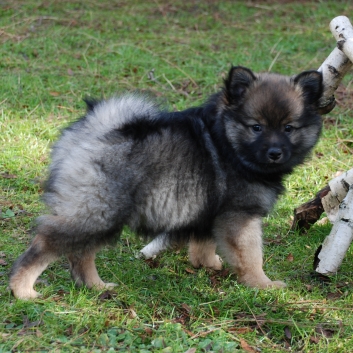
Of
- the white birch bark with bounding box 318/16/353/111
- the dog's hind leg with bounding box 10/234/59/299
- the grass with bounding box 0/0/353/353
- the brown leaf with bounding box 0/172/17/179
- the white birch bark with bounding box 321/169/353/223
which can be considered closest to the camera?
the grass with bounding box 0/0/353/353

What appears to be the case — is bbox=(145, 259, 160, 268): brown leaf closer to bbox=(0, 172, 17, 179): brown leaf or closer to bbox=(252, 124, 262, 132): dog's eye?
bbox=(252, 124, 262, 132): dog's eye

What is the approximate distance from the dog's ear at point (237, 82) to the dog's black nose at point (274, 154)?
16.6 inches

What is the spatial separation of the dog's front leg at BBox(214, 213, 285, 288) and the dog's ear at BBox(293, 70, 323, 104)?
0.88 metres

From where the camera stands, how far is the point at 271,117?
4180 mm

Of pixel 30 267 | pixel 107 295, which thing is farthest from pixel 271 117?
pixel 30 267

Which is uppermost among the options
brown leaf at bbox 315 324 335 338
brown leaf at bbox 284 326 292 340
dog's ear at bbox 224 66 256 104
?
dog's ear at bbox 224 66 256 104

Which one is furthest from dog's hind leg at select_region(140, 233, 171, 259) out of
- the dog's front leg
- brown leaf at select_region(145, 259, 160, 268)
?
the dog's front leg

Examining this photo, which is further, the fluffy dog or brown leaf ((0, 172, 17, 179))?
brown leaf ((0, 172, 17, 179))

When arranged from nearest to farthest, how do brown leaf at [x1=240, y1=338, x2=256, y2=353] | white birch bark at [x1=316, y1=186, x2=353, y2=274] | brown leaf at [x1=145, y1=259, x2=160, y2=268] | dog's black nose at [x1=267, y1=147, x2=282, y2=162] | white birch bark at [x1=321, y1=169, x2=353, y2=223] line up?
brown leaf at [x1=240, y1=338, x2=256, y2=353] → dog's black nose at [x1=267, y1=147, x2=282, y2=162] → white birch bark at [x1=316, y1=186, x2=353, y2=274] → brown leaf at [x1=145, y1=259, x2=160, y2=268] → white birch bark at [x1=321, y1=169, x2=353, y2=223]

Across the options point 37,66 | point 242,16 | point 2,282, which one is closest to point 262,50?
point 242,16

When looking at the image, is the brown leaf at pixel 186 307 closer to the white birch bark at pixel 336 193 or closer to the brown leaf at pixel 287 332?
the brown leaf at pixel 287 332

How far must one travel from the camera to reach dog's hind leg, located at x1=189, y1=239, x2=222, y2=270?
474 centimetres

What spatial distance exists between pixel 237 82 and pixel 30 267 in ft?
5.86

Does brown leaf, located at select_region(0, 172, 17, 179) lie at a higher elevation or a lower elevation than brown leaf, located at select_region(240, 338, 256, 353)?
lower
